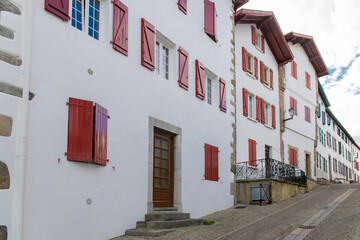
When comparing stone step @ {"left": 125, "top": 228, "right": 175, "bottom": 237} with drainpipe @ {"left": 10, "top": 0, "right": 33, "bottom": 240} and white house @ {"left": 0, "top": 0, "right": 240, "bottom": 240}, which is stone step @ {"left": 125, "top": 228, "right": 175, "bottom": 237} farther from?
drainpipe @ {"left": 10, "top": 0, "right": 33, "bottom": 240}

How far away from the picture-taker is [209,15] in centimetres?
1301

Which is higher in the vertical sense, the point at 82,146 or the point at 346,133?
the point at 346,133

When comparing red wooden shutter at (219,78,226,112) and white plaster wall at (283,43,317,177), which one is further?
white plaster wall at (283,43,317,177)

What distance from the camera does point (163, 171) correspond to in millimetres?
10297

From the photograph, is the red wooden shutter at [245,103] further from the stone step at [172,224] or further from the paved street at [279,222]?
the stone step at [172,224]

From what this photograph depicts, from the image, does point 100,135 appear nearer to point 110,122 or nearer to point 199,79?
point 110,122

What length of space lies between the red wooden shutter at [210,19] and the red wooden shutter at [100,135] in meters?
6.11

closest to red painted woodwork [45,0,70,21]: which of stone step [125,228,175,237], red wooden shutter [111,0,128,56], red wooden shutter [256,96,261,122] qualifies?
red wooden shutter [111,0,128,56]

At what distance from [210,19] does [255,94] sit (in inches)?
235

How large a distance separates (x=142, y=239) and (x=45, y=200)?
2.13 m

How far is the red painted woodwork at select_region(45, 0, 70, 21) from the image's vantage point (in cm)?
682

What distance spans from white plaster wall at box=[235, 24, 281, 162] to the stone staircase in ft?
21.6

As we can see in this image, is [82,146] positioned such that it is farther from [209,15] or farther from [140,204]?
[209,15]

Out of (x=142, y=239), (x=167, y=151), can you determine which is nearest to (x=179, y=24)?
(x=167, y=151)
